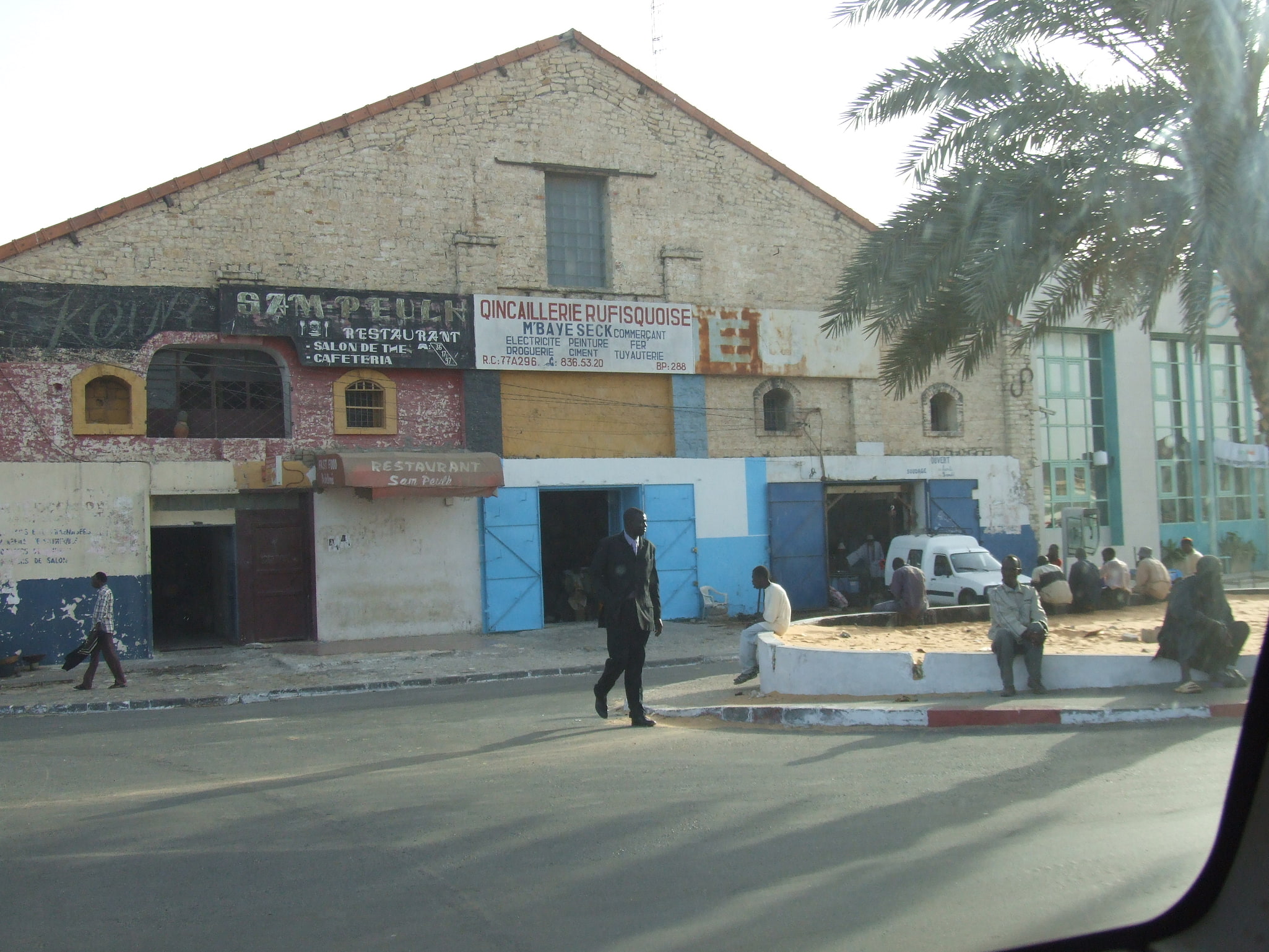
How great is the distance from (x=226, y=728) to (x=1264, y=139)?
11185 mm

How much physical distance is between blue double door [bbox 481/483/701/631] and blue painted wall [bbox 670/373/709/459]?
836 mm

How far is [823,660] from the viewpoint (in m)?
11.4

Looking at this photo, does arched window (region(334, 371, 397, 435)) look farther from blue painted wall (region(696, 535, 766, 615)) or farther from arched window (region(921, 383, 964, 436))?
arched window (region(921, 383, 964, 436))

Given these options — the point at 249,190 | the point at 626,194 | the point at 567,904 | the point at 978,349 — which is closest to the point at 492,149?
the point at 626,194

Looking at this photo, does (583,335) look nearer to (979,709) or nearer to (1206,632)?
(979,709)

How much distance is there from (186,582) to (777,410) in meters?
13.0

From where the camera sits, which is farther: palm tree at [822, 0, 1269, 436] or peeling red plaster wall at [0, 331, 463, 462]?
peeling red plaster wall at [0, 331, 463, 462]

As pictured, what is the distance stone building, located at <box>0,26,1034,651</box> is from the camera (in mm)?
18906

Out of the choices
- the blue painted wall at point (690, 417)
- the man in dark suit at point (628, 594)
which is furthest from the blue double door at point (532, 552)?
the man in dark suit at point (628, 594)

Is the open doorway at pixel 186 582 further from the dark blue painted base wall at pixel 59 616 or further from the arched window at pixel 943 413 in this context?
the arched window at pixel 943 413

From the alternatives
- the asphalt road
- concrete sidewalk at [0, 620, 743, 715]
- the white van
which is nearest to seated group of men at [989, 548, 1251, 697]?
the asphalt road

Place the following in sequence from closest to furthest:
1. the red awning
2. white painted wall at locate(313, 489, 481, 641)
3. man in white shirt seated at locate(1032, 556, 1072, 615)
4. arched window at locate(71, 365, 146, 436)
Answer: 1. man in white shirt seated at locate(1032, 556, 1072, 615)
2. arched window at locate(71, 365, 146, 436)
3. the red awning
4. white painted wall at locate(313, 489, 481, 641)

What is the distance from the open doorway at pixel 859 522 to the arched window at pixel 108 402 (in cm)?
1407

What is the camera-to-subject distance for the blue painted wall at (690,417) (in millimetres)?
23656
